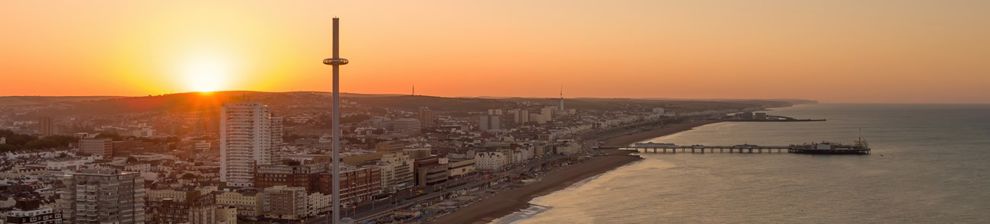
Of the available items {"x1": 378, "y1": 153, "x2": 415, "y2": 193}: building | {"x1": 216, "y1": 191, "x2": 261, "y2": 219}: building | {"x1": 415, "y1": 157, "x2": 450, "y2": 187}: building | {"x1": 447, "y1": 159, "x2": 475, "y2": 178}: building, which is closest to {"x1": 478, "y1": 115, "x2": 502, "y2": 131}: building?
{"x1": 447, "y1": 159, "x2": 475, "y2": 178}: building

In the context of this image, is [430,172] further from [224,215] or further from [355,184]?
[224,215]

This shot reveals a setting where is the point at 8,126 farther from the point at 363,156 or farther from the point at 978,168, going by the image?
the point at 978,168

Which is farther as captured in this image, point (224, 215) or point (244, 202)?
point (244, 202)

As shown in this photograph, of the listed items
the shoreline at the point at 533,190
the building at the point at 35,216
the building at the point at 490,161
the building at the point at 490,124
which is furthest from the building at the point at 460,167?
the building at the point at 490,124

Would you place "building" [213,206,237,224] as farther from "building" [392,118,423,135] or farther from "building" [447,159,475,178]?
"building" [392,118,423,135]

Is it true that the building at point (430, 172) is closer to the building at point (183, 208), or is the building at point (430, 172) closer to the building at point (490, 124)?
the building at point (183, 208)

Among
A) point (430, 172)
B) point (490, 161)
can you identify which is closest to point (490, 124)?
point (490, 161)

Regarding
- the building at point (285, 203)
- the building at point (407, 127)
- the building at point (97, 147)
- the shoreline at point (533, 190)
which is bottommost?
the shoreline at point (533, 190)
